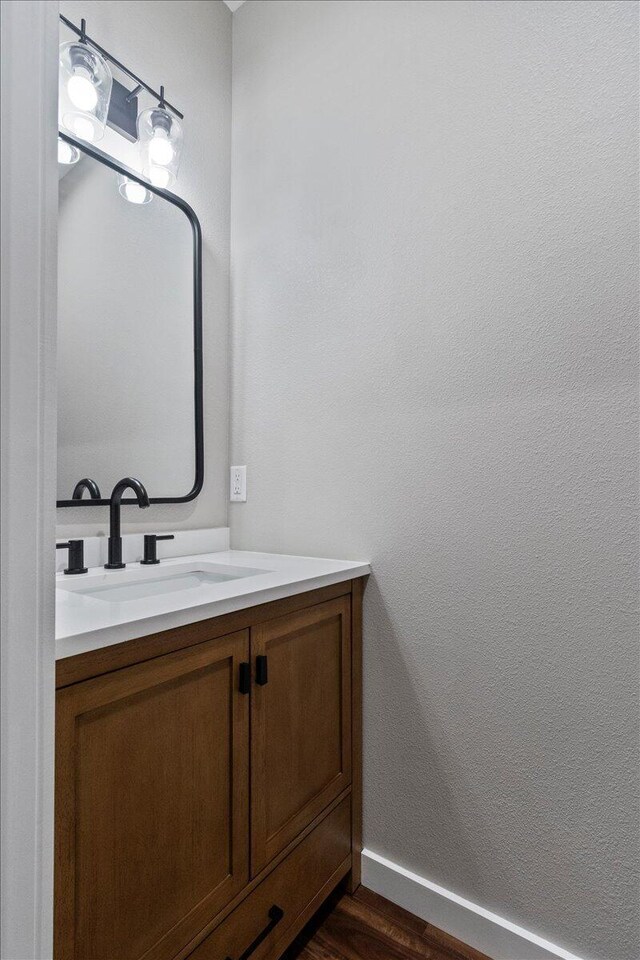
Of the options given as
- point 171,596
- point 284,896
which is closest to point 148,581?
point 171,596

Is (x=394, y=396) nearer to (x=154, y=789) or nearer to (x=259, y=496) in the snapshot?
(x=259, y=496)

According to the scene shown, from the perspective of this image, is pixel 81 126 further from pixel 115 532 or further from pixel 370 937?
pixel 370 937

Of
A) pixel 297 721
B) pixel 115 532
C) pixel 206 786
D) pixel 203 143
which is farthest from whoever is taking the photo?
pixel 203 143

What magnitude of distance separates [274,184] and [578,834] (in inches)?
77.5

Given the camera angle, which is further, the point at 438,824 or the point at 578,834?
the point at 438,824

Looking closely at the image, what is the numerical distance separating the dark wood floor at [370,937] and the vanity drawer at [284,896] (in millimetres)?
80

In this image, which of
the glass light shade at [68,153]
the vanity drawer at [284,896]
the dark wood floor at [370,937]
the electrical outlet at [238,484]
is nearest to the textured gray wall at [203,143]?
the electrical outlet at [238,484]

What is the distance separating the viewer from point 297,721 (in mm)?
1159

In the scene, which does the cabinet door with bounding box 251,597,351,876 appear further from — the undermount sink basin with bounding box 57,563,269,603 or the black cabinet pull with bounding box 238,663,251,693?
the undermount sink basin with bounding box 57,563,269,603

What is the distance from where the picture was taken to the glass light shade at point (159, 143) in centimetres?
144

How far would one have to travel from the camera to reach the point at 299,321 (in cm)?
159

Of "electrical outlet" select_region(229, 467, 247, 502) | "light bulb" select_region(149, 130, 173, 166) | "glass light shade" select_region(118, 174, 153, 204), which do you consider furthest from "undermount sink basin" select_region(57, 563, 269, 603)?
"light bulb" select_region(149, 130, 173, 166)

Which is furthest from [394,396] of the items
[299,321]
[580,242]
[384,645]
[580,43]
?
[580,43]

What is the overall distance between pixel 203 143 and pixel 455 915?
2.35 m
